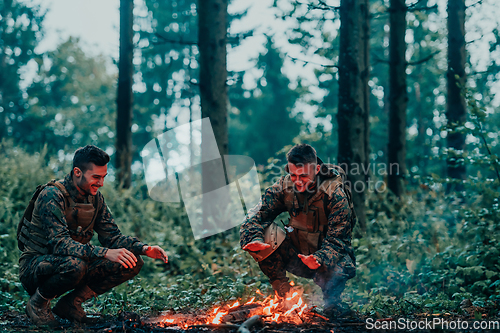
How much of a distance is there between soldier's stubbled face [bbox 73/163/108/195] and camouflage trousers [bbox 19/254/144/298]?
0.68 meters

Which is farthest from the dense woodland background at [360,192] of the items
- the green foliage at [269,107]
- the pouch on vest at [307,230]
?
the green foliage at [269,107]

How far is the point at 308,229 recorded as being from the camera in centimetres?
441

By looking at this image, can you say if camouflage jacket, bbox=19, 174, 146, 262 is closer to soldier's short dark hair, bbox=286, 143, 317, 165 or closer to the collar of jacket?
the collar of jacket

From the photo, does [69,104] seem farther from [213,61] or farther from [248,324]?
[248,324]

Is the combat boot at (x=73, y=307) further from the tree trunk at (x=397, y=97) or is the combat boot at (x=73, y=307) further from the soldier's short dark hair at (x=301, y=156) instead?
the tree trunk at (x=397, y=97)

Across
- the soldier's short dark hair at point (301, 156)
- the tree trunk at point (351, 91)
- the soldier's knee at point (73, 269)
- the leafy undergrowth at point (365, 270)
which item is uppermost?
the tree trunk at point (351, 91)

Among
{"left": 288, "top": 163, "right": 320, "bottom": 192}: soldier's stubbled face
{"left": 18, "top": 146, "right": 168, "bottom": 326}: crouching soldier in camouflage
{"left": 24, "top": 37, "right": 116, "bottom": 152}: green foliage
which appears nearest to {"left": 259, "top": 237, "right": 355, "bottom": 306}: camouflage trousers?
{"left": 288, "top": 163, "right": 320, "bottom": 192}: soldier's stubbled face

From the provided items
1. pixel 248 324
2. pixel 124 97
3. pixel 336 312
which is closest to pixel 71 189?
pixel 248 324

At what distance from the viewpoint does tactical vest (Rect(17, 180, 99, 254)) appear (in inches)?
156

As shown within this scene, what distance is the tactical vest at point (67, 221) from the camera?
397 centimetres

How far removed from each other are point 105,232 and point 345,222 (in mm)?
2542

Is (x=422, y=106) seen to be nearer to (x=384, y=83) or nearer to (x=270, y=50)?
(x=384, y=83)

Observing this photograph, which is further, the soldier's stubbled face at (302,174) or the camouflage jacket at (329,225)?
the soldier's stubbled face at (302,174)

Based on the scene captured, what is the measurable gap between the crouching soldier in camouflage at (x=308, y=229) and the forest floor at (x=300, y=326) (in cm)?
31
